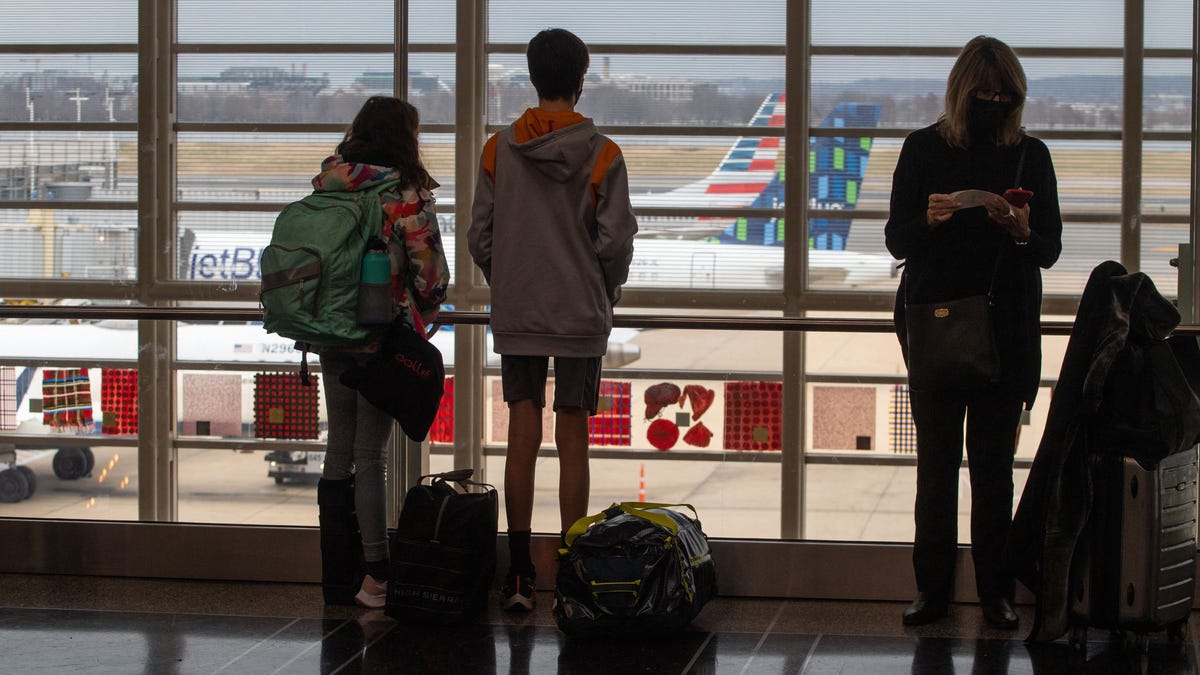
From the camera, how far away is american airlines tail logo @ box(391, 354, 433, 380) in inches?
134

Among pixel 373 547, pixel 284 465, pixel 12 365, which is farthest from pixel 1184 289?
pixel 12 365

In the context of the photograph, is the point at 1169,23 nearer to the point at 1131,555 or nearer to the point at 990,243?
the point at 990,243

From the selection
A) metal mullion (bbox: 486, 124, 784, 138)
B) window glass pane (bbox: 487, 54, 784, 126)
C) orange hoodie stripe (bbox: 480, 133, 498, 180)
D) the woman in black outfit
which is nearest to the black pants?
the woman in black outfit

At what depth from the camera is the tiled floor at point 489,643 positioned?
3.06m

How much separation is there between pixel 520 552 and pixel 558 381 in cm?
48

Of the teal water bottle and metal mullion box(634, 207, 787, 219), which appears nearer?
the teal water bottle

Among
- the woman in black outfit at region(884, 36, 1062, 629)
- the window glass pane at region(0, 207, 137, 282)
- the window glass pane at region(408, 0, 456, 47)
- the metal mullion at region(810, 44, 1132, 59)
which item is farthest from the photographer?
the metal mullion at region(810, 44, 1132, 59)

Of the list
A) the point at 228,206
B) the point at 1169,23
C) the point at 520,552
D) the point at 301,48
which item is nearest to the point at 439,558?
the point at 520,552

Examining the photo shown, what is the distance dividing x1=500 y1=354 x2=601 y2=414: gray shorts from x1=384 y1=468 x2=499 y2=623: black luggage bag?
30cm

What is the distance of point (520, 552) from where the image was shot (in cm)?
357

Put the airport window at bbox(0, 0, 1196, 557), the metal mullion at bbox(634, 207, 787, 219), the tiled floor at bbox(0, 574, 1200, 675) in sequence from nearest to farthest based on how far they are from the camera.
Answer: the tiled floor at bbox(0, 574, 1200, 675), the airport window at bbox(0, 0, 1196, 557), the metal mullion at bbox(634, 207, 787, 219)

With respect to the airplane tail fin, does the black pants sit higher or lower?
lower

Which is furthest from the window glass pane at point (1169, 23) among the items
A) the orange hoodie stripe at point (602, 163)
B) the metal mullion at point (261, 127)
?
the metal mullion at point (261, 127)

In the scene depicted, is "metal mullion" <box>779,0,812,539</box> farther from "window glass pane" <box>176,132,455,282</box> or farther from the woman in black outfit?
"window glass pane" <box>176,132,455,282</box>
